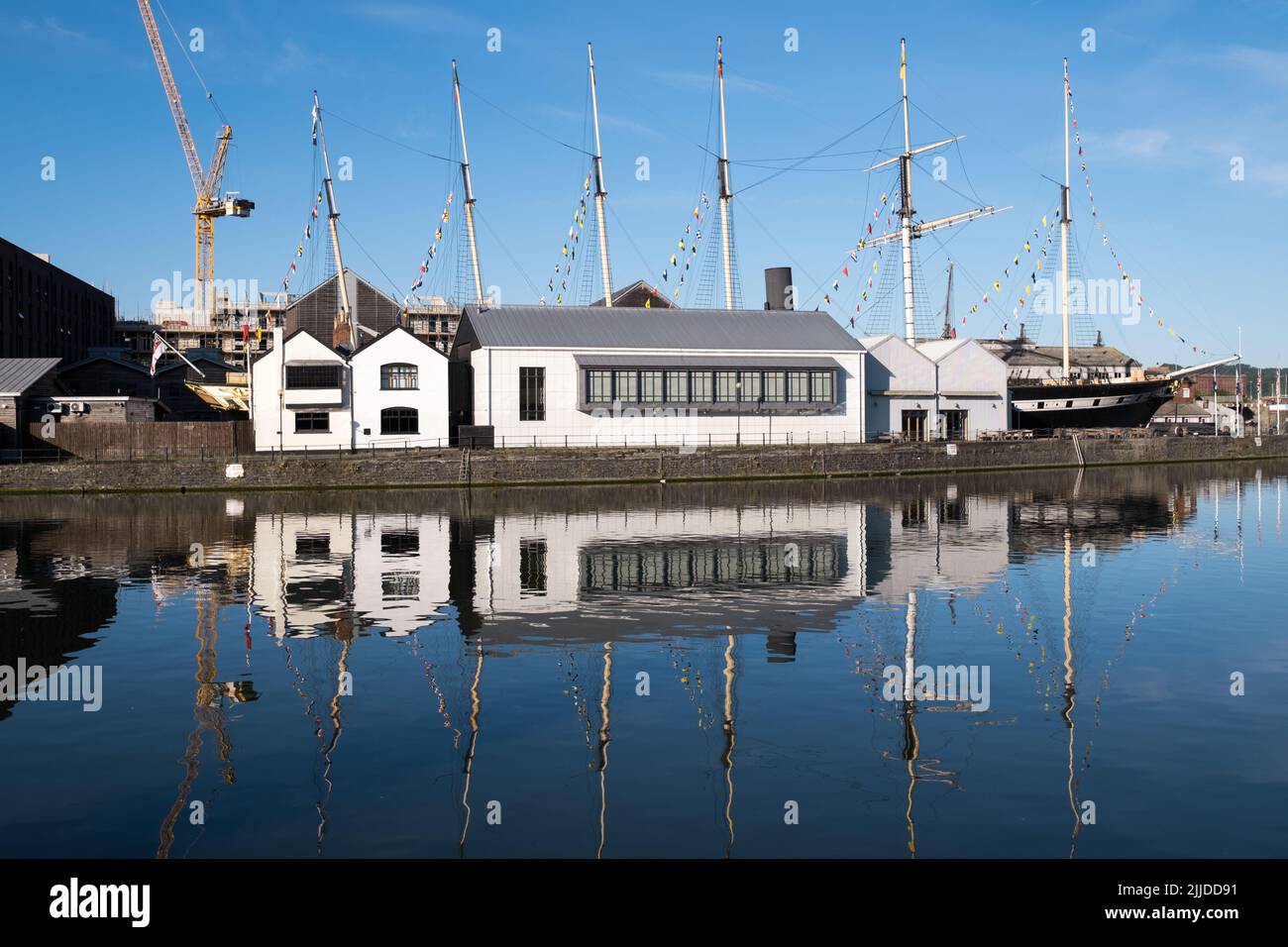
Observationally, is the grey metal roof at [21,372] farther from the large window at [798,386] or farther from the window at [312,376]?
the large window at [798,386]

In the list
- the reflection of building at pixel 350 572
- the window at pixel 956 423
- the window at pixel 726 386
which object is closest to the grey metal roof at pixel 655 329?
the window at pixel 726 386

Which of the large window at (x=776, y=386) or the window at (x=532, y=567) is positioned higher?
the large window at (x=776, y=386)

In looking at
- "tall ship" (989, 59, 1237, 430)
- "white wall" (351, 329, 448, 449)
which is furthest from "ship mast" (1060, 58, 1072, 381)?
"white wall" (351, 329, 448, 449)

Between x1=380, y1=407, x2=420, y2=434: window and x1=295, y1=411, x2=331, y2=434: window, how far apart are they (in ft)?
13.1

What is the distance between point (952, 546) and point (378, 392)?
48364mm

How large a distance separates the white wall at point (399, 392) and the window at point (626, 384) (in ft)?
40.7

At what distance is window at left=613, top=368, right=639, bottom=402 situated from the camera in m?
78.8

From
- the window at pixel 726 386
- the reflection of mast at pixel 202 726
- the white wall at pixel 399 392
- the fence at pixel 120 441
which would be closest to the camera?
the reflection of mast at pixel 202 726

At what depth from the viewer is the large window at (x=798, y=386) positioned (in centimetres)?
8281

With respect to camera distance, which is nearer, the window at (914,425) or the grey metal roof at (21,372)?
the grey metal roof at (21,372)

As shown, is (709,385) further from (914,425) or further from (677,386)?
(914,425)
